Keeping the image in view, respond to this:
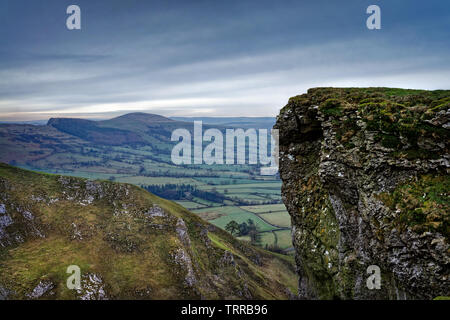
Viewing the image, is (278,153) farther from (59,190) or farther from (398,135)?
(59,190)

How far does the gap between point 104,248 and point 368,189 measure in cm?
4321

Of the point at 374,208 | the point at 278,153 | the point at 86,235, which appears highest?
the point at 278,153

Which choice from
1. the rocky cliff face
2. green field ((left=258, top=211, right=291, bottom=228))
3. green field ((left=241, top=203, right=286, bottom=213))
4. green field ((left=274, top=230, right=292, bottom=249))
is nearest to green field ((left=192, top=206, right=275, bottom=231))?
green field ((left=258, top=211, right=291, bottom=228))

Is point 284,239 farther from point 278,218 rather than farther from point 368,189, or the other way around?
point 368,189

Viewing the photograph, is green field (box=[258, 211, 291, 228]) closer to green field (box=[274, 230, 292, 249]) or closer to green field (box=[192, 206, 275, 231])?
green field (box=[192, 206, 275, 231])

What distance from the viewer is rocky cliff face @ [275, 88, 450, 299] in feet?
52.2

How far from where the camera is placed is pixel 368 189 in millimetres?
19297

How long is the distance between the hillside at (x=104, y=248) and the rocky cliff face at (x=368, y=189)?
25.6m

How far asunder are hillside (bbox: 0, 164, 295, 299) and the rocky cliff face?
25579 millimetres

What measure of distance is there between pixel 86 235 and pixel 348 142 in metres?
46.2

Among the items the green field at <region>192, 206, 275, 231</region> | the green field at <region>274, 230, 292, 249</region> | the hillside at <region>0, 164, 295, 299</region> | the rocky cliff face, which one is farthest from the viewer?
the green field at <region>192, 206, 275, 231</region>

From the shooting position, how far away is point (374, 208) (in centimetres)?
1841

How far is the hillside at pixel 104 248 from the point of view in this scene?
125 ft

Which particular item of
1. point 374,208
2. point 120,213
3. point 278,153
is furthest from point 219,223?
point 374,208
